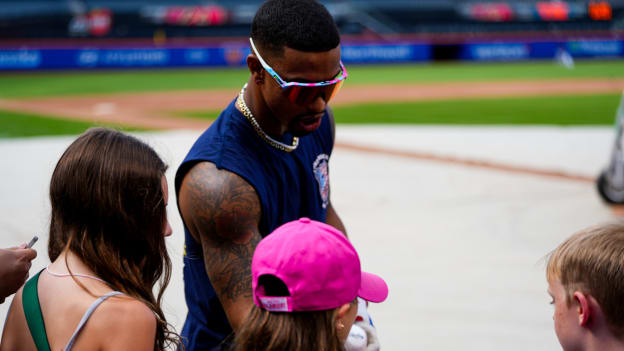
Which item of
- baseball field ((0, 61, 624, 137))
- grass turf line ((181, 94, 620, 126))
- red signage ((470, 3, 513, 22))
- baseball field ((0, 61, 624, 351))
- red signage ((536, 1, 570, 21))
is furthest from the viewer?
red signage ((470, 3, 513, 22))

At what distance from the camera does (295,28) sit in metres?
2.49

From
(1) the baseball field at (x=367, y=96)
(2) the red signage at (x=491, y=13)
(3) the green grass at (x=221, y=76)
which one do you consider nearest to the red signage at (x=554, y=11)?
(2) the red signage at (x=491, y=13)

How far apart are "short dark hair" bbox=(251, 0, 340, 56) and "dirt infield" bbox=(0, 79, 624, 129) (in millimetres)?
11963

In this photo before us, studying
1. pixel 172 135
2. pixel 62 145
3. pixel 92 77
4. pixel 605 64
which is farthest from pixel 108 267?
pixel 605 64

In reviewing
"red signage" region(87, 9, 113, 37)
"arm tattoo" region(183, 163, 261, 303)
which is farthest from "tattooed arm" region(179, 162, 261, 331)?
"red signage" region(87, 9, 113, 37)

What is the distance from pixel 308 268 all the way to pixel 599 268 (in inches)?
32.4

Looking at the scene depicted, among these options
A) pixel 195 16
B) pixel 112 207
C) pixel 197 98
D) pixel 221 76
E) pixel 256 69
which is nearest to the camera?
pixel 112 207

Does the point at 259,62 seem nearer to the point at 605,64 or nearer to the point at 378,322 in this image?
the point at 378,322

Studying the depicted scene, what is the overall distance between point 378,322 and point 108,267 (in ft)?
10.0

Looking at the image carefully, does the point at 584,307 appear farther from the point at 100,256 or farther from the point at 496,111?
the point at 496,111

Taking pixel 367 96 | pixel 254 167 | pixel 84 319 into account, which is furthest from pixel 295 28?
pixel 367 96

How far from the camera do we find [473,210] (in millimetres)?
7340

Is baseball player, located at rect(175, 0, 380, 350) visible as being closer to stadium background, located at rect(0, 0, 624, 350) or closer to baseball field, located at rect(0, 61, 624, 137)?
stadium background, located at rect(0, 0, 624, 350)

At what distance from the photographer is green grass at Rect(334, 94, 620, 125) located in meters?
14.9
